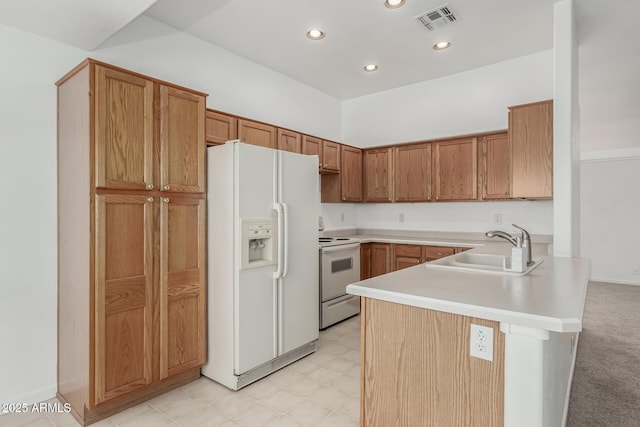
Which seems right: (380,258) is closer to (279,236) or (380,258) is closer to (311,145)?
(311,145)

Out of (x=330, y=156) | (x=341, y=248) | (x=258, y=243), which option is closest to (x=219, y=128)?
(x=258, y=243)

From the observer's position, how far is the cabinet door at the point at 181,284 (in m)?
2.36

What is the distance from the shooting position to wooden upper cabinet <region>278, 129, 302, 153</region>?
3.76 metres

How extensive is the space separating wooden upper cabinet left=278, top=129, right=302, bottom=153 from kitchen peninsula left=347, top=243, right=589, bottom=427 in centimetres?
245

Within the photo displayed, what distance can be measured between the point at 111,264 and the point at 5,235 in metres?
0.78

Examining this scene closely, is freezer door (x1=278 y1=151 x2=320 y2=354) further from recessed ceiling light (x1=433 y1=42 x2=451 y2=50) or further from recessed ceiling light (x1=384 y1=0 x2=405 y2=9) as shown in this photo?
recessed ceiling light (x1=433 y1=42 x2=451 y2=50)

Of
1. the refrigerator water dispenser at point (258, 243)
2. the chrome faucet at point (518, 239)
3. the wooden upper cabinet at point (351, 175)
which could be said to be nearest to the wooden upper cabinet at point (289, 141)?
the wooden upper cabinet at point (351, 175)

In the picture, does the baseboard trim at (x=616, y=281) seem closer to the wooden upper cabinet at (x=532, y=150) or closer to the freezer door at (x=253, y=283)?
the wooden upper cabinet at (x=532, y=150)

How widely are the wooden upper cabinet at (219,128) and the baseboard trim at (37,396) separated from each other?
2160 millimetres

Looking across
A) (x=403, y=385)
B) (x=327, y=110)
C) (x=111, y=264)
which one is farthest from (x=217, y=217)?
(x=327, y=110)

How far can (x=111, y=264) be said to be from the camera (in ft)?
6.91

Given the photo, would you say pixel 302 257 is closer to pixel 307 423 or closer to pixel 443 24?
pixel 307 423

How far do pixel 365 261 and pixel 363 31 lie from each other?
2714 mm

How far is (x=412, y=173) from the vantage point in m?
4.60
